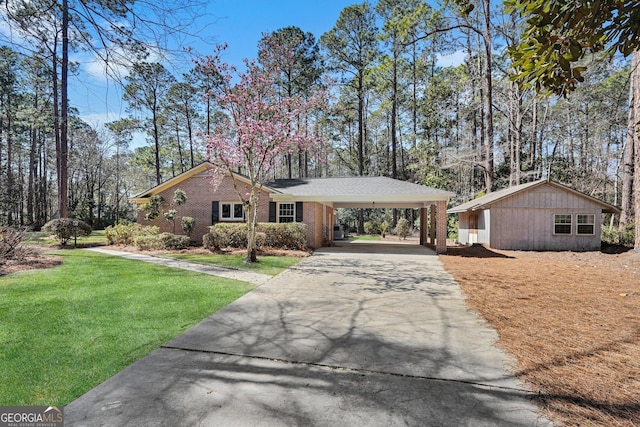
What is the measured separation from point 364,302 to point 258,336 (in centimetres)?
A: 242

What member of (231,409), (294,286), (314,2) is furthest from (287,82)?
(231,409)

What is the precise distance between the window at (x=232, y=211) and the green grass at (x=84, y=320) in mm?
8482

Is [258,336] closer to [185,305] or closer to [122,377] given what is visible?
[122,377]

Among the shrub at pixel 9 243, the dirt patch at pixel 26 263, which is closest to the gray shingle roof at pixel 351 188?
the dirt patch at pixel 26 263

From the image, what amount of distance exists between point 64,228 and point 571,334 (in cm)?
1738

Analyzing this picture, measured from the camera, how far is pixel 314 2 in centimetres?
680

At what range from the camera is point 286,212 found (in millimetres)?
15906

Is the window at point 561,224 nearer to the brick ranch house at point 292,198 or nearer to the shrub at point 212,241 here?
the brick ranch house at point 292,198

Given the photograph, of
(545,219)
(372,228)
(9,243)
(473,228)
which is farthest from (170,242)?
(372,228)

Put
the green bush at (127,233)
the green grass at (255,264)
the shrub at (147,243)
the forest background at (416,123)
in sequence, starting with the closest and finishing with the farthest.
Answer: the green grass at (255,264) < the shrub at (147,243) < the green bush at (127,233) < the forest background at (416,123)

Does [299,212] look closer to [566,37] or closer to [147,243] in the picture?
[147,243]

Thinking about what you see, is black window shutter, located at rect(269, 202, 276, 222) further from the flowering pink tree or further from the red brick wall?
the flowering pink tree

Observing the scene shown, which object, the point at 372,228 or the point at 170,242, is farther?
the point at 372,228

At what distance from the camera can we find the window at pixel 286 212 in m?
15.8
